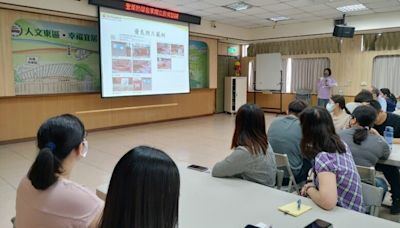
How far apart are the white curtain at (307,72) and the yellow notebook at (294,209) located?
9229 millimetres

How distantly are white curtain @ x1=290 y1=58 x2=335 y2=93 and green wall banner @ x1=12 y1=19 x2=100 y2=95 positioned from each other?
265 inches

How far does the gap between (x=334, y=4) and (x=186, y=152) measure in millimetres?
4927

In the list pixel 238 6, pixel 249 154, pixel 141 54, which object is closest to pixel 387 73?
pixel 238 6

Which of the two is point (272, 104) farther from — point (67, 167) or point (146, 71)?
point (67, 167)

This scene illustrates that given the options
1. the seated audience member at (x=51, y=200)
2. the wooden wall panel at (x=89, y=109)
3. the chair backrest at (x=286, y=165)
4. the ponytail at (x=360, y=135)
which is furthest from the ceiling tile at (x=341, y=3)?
the seated audience member at (x=51, y=200)

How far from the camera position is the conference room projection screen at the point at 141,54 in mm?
6691

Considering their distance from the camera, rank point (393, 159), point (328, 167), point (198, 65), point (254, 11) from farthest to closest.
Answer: point (198, 65), point (254, 11), point (393, 159), point (328, 167)

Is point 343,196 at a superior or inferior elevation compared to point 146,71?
inferior

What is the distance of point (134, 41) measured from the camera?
7.12m

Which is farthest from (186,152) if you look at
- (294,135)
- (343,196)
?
(343,196)

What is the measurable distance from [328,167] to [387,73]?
28.4 feet

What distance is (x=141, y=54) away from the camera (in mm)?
7336

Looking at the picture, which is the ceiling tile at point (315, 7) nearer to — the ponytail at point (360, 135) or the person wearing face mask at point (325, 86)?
the person wearing face mask at point (325, 86)

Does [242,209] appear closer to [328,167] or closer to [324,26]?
[328,167]
